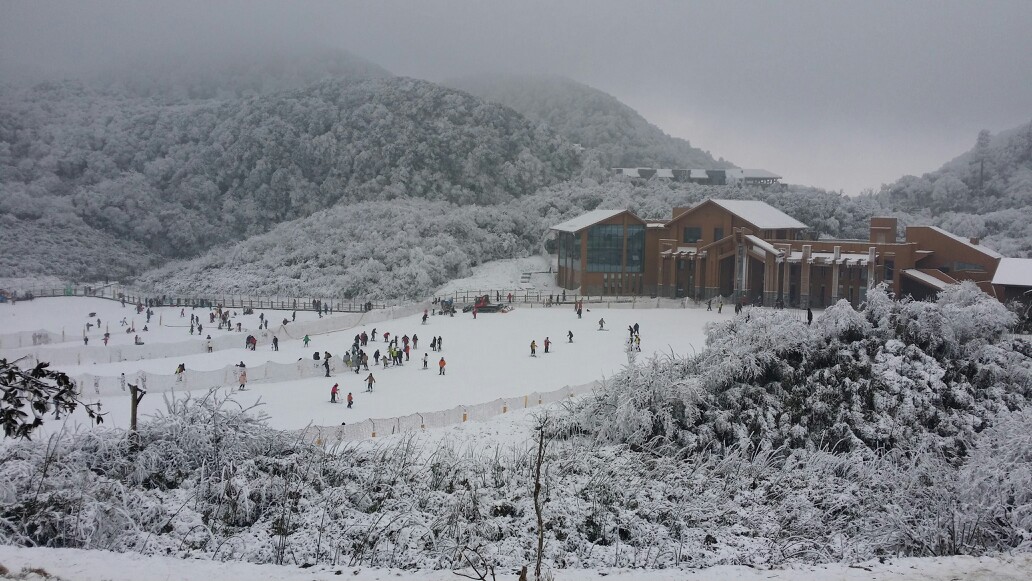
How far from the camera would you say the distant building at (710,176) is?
98500mm

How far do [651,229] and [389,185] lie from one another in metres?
46.4

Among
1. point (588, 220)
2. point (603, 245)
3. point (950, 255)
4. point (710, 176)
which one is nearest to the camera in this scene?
point (950, 255)

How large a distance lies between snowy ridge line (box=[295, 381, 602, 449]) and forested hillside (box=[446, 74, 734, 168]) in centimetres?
8952

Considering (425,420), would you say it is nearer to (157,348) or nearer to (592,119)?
(157,348)

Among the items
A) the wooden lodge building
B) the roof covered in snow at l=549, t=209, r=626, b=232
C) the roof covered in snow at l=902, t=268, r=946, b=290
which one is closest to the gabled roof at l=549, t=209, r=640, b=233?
the roof covered in snow at l=549, t=209, r=626, b=232

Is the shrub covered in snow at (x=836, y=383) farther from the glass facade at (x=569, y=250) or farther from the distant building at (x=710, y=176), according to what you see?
the distant building at (x=710, y=176)

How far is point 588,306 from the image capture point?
48.2 metres

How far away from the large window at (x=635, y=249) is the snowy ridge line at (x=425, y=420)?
32884 mm

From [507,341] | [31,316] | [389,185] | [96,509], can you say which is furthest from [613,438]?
[389,185]

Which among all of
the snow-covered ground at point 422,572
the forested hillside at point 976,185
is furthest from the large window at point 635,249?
the snow-covered ground at point 422,572

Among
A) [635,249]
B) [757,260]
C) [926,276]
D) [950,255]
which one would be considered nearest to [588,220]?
[635,249]

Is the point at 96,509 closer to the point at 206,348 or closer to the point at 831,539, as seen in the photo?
the point at 831,539

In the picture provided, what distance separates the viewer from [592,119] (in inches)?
5413

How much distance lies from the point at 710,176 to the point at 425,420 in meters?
85.9
